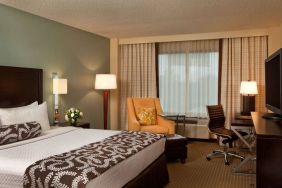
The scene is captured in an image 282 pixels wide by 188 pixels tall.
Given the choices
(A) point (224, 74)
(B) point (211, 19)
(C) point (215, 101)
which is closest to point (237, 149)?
(C) point (215, 101)

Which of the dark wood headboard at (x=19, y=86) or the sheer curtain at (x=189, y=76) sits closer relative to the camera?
the dark wood headboard at (x=19, y=86)

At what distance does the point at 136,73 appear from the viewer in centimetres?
669

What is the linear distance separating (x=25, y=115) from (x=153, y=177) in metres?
1.82

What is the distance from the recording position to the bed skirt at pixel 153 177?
8.85 ft

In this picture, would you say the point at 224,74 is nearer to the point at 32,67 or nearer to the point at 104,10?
the point at 104,10

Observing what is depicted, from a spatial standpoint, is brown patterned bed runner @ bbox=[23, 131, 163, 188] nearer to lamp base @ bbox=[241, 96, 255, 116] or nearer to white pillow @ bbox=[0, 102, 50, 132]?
white pillow @ bbox=[0, 102, 50, 132]

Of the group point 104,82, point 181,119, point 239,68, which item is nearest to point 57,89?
point 104,82

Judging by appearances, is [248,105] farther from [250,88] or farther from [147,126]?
[147,126]

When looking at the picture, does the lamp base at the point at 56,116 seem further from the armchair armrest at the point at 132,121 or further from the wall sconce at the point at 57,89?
the armchair armrest at the point at 132,121

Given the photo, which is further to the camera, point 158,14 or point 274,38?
point 274,38

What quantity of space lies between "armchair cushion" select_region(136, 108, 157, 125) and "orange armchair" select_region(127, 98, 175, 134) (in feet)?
0.29

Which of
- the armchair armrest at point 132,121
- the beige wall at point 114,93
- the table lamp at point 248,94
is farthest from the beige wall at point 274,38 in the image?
the beige wall at point 114,93

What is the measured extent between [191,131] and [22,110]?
156 inches

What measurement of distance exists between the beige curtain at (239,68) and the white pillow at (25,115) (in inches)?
152
